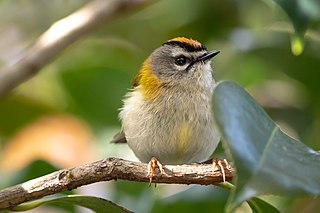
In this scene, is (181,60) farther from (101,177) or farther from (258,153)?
(258,153)

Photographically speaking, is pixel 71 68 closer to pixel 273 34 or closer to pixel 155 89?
pixel 155 89

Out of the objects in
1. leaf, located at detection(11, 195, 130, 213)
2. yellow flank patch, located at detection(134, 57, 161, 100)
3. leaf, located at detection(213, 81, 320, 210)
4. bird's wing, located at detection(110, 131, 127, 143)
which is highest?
yellow flank patch, located at detection(134, 57, 161, 100)

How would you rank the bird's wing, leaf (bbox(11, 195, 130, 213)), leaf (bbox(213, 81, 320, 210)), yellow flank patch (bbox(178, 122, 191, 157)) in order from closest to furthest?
leaf (bbox(213, 81, 320, 210))
leaf (bbox(11, 195, 130, 213))
yellow flank patch (bbox(178, 122, 191, 157))
the bird's wing

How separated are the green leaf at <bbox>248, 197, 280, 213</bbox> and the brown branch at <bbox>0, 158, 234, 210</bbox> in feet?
0.46

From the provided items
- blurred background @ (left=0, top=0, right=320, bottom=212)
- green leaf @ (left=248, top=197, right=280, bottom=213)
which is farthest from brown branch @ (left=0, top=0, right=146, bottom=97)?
green leaf @ (left=248, top=197, right=280, bottom=213)

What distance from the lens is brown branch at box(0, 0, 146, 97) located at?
7.38 feet

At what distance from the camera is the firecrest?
2191 millimetres

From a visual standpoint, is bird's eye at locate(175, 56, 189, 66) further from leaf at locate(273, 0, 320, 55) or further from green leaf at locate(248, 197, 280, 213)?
green leaf at locate(248, 197, 280, 213)

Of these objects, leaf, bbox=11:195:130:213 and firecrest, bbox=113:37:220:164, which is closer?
leaf, bbox=11:195:130:213

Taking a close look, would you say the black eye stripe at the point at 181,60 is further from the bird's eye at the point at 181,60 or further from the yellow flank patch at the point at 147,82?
the yellow flank patch at the point at 147,82

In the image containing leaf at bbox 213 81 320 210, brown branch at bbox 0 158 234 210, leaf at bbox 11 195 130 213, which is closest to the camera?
leaf at bbox 213 81 320 210

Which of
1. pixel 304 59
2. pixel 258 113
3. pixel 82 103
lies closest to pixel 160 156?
pixel 82 103

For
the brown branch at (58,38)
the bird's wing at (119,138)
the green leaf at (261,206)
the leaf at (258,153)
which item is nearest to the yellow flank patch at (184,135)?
the bird's wing at (119,138)

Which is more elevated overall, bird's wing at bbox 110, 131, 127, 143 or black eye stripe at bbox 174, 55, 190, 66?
black eye stripe at bbox 174, 55, 190, 66
